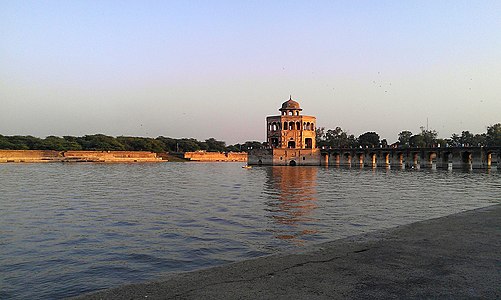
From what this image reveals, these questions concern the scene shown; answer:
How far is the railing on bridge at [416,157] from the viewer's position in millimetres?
81250

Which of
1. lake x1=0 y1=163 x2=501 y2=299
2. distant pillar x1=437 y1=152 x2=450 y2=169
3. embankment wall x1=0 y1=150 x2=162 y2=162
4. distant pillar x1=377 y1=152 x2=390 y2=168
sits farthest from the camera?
embankment wall x1=0 y1=150 x2=162 y2=162

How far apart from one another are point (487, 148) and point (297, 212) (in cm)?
7199

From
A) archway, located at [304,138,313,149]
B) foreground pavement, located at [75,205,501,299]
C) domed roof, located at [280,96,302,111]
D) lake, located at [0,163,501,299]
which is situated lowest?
lake, located at [0,163,501,299]

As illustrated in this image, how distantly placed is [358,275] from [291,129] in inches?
4198

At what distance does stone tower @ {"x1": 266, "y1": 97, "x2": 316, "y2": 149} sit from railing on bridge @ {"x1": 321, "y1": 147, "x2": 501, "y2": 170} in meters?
6.19

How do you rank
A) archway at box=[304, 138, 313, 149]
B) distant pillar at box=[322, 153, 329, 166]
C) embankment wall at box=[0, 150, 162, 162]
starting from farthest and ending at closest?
1. archway at box=[304, 138, 313, 149]
2. distant pillar at box=[322, 153, 329, 166]
3. embankment wall at box=[0, 150, 162, 162]

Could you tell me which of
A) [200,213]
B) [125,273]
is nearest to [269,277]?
[125,273]

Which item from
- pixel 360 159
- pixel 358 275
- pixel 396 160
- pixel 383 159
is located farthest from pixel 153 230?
pixel 360 159

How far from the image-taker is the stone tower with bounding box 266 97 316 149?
112 metres

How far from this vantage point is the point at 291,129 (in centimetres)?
11325

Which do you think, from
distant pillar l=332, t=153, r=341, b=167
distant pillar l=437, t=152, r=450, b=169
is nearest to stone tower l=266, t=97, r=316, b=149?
distant pillar l=332, t=153, r=341, b=167

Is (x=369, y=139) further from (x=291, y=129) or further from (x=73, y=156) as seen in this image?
(x=73, y=156)

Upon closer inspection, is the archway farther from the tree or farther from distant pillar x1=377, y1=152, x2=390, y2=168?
the tree

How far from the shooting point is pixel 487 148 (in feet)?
263
